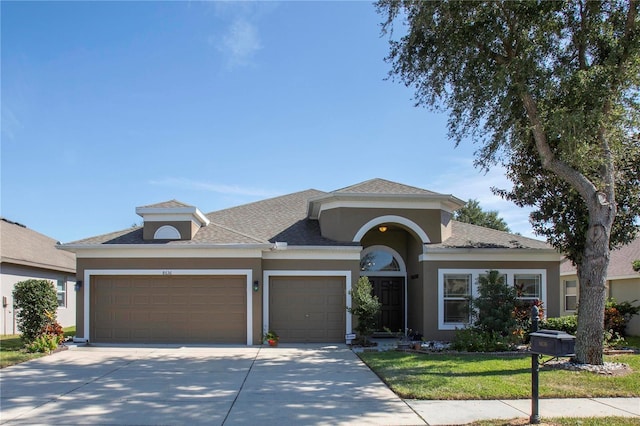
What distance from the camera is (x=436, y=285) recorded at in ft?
53.6

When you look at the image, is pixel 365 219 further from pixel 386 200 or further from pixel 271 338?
pixel 271 338

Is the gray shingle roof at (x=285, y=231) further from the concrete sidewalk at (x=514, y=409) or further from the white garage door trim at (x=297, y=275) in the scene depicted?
the concrete sidewalk at (x=514, y=409)

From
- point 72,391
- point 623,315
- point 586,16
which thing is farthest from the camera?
point 623,315

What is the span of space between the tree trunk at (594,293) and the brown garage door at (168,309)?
9.13 meters

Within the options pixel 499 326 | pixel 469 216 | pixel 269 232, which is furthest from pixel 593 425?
pixel 469 216

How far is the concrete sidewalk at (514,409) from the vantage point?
7.34 meters

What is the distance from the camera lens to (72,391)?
8992 mm

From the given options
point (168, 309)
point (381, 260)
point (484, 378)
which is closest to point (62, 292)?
point (168, 309)

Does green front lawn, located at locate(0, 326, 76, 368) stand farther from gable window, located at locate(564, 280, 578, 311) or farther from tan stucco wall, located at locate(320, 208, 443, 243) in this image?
gable window, located at locate(564, 280, 578, 311)

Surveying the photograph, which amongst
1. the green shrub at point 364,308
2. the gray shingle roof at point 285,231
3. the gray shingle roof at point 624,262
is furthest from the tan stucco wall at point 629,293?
the green shrub at point 364,308

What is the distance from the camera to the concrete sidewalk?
7.34 metres

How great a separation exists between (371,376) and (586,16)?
30.5 feet

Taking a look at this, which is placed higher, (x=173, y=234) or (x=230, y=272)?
(x=173, y=234)

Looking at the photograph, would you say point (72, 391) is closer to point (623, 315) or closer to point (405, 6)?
point (405, 6)
